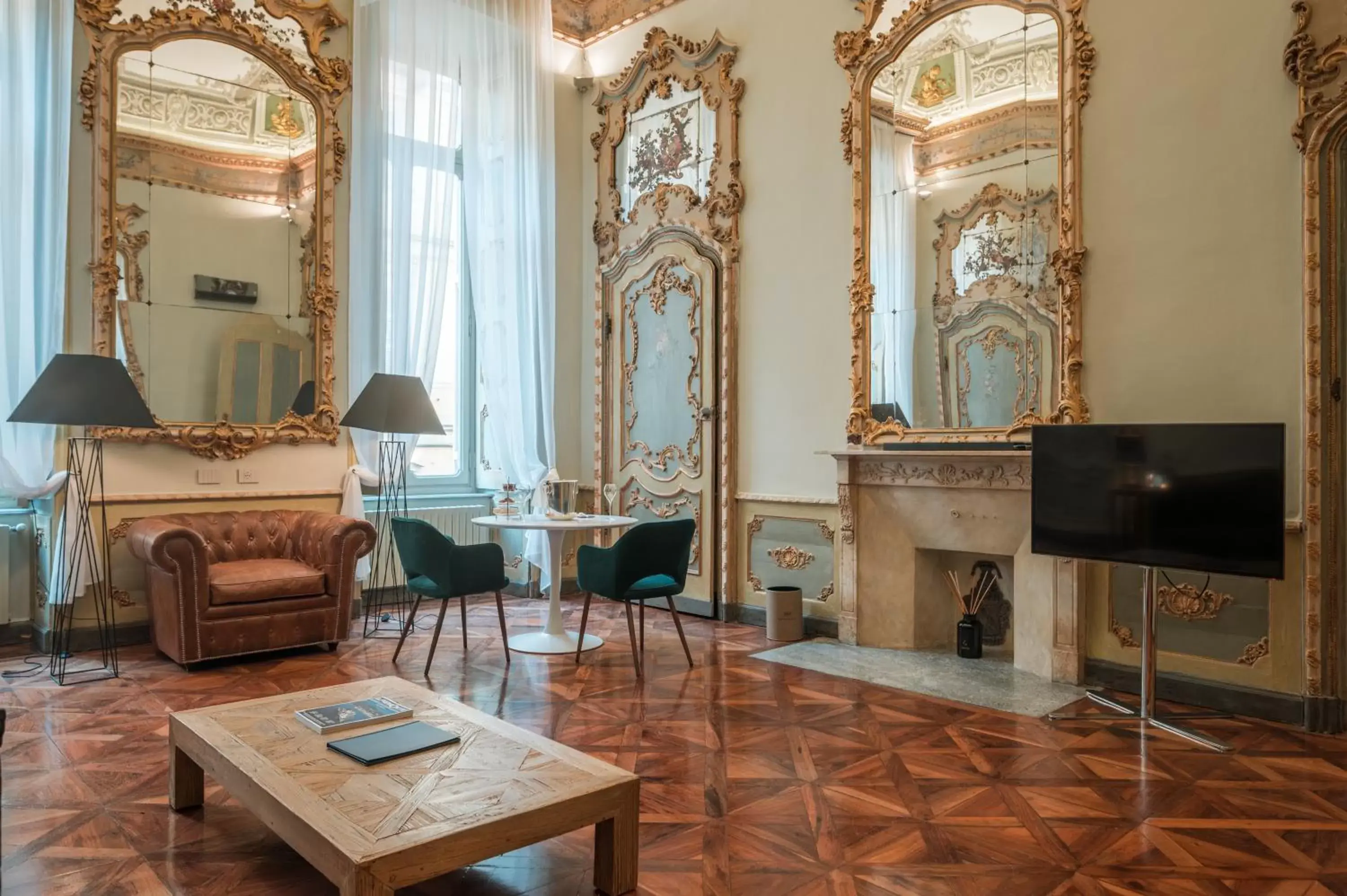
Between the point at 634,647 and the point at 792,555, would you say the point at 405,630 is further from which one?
the point at 792,555

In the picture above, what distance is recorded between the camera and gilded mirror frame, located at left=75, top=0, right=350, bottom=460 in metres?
4.99

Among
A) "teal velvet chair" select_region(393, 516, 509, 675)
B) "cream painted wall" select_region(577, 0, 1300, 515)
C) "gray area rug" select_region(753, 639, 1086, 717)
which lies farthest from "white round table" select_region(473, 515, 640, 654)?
"cream painted wall" select_region(577, 0, 1300, 515)

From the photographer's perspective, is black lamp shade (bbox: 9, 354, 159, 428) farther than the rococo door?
No

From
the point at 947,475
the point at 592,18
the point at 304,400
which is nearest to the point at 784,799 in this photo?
the point at 947,475

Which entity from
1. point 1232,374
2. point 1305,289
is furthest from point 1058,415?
point 1305,289

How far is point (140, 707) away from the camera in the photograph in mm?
3922

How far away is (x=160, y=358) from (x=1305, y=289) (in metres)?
5.61

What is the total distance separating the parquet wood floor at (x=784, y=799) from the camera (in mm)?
2389

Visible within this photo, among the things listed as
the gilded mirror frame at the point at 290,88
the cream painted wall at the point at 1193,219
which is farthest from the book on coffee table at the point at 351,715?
the cream painted wall at the point at 1193,219

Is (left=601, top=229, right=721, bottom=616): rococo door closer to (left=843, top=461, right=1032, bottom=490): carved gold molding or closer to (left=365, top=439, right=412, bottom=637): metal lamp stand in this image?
(left=843, top=461, right=1032, bottom=490): carved gold molding

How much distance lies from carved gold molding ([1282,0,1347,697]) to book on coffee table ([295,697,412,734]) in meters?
3.49

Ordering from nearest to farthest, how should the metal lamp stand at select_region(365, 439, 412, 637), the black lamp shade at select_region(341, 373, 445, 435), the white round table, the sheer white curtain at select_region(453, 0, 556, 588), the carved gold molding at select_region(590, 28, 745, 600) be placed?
1. the white round table
2. the black lamp shade at select_region(341, 373, 445, 435)
3. the metal lamp stand at select_region(365, 439, 412, 637)
4. the carved gold molding at select_region(590, 28, 745, 600)
5. the sheer white curtain at select_region(453, 0, 556, 588)

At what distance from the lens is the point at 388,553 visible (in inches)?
243

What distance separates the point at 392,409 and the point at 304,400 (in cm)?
84
